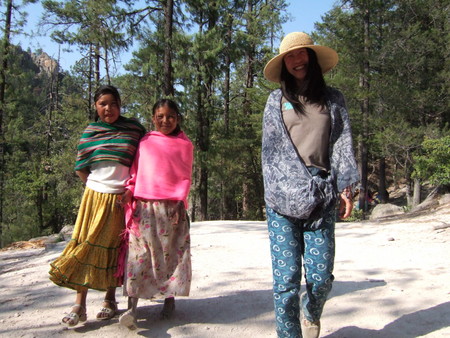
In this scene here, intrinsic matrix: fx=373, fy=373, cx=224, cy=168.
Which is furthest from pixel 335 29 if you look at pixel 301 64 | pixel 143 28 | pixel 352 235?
pixel 301 64

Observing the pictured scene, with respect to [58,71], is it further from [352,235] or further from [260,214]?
[352,235]

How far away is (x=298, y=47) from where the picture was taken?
2.14 m

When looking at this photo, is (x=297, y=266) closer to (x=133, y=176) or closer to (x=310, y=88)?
(x=310, y=88)

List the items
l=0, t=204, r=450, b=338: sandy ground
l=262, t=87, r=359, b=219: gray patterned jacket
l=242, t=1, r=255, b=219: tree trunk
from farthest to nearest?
l=242, t=1, r=255, b=219: tree trunk < l=0, t=204, r=450, b=338: sandy ground < l=262, t=87, r=359, b=219: gray patterned jacket

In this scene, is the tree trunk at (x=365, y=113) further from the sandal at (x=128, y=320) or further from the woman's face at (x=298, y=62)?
the sandal at (x=128, y=320)

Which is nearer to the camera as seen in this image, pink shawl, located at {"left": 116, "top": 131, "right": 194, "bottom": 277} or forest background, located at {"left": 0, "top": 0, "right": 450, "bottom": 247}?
pink shawl, located at {"left": 116, "top": 131, "right": 194, "bottom": 277}

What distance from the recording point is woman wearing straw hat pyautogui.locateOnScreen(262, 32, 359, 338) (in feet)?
6.72

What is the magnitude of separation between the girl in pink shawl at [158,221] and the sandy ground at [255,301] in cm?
31

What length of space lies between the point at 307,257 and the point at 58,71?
23.4m

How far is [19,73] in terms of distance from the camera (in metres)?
15.5

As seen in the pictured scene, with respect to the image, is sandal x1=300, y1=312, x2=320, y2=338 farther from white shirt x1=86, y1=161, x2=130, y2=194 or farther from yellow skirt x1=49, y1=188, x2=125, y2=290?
white shirt x1=86, y1=161, x2=130, y2=194

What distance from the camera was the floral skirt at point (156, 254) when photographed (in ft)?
8.45

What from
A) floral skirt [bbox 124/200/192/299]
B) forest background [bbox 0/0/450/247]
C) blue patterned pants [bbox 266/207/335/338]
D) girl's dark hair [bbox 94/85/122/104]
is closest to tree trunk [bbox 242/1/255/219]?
forest background [bbox 0/0/450/247]

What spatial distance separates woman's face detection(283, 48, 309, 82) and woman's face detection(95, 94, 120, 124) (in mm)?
1293
